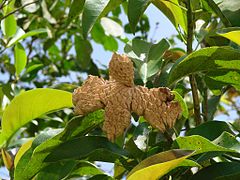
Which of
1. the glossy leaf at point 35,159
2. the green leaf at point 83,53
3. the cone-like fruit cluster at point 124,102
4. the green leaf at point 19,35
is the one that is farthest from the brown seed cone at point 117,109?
the green leaf at point 83,53

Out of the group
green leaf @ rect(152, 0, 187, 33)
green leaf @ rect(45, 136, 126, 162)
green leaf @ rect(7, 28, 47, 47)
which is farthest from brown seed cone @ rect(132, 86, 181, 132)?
green leaf @ rect(7, 28, 47, 47)

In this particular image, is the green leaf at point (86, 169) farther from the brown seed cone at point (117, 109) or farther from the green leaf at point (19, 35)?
the green leaf at point (19, 35)

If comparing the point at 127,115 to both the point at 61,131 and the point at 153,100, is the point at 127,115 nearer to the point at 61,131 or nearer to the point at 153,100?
the point at 153,100

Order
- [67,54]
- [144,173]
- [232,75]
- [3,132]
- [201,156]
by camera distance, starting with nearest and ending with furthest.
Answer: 1. [144,173]
2. [201,156]
3. [232,75]
4. [3,132]
5. [67,54]

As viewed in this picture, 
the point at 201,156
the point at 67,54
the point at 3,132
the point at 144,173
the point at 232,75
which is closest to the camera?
the point at 144,173

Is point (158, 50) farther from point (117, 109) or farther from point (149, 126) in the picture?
point (117, 109)

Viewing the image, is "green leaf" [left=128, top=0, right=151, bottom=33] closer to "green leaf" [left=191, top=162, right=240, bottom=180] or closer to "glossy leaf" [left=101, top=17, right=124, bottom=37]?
"green leaf" [left=191, top=162, right=240, bottom=180]

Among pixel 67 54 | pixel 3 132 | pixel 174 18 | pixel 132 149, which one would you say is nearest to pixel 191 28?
pixel 174 18
